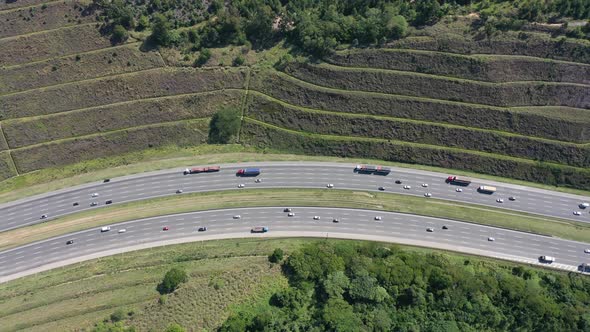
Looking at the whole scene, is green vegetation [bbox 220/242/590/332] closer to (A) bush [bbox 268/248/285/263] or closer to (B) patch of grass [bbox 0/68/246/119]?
(A) bush [bbox 268/248/285/263]

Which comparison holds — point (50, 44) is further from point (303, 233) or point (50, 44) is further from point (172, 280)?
point (303, 233)

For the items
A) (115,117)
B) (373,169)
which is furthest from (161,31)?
(373,169)

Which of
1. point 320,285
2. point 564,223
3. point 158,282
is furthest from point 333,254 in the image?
point 564,223

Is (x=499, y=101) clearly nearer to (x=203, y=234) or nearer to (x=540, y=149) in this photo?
(x=540, y=149)

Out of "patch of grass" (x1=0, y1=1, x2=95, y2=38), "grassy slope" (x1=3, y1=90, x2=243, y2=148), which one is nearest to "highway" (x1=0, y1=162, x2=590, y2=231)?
"grassy slope" (x1=3, y1=90, x2=243, y2=148)

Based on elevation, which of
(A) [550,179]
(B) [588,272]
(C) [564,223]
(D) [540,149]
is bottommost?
(B) [588,272]

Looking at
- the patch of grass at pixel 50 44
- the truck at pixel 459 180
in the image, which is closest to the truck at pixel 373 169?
the truck at pixel 459 180
